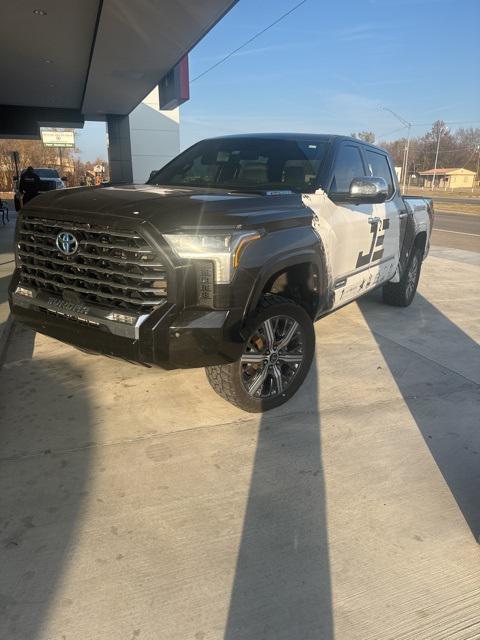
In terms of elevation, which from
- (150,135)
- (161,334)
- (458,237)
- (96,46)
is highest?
(96,46)

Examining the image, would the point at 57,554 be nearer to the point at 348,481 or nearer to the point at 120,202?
the point at 348,481

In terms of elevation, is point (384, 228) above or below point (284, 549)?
above

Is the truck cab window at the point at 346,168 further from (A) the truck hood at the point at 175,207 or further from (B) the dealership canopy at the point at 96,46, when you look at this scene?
(B) the dealership canopy at the point at 96,46

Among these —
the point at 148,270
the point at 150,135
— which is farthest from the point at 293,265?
the point at 150,135

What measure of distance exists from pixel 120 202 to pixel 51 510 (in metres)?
1.74

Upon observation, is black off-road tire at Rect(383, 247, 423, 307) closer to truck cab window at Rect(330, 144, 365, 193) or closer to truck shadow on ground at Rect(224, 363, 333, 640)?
truck cab window at Rect(330, 144, 365, 193)

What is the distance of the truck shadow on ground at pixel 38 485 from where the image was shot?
1933 millimetres

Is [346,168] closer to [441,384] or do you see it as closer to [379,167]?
[379,167]

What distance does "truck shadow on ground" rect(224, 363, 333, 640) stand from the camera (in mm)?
1870

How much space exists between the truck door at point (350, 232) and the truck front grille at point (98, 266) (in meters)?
1.72

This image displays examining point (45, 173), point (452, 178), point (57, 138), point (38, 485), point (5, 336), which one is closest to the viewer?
point (38, 485)

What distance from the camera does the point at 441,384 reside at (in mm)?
4074

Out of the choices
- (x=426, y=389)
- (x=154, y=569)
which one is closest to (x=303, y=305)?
(x=426, y=389)

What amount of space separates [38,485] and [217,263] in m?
1.55
